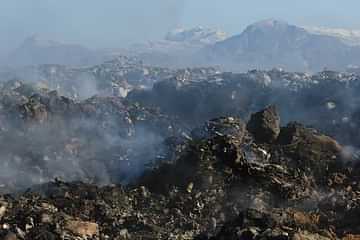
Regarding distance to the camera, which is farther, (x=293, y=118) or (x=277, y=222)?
(x=293, y=118)

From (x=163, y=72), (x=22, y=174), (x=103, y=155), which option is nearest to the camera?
(x=22, y=174)

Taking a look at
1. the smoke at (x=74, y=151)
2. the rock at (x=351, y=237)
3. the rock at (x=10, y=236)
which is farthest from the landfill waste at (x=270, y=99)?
the rock at (x=10, y=236)

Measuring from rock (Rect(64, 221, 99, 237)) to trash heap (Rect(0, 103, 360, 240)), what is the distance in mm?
43

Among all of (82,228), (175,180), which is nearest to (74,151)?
(175,180)

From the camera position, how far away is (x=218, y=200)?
2897cm

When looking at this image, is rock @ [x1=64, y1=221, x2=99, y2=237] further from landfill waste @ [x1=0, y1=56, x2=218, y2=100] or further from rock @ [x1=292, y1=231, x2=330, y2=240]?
landfill waste @ [x1=0, y1=56, x2=218, y2=100]

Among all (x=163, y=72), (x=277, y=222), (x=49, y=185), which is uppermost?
(x=277, y=222)

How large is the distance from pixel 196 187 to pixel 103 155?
2739 centimetres

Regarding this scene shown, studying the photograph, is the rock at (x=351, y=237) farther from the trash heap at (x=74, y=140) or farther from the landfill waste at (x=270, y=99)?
the landfill waste at (x=270, y=99)

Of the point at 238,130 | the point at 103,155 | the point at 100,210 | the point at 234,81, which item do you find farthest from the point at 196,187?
the point at 234,81

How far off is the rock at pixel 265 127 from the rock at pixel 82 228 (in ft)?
62.2

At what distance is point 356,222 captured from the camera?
23953 mm

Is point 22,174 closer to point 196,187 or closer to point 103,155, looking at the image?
point 103,155

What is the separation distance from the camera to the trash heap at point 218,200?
2155 centimetres
